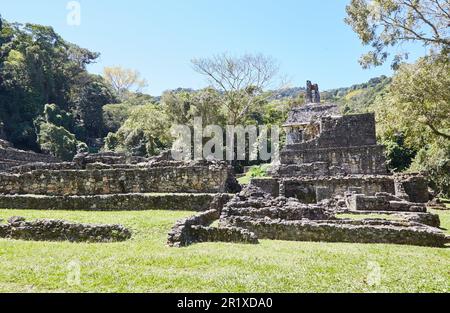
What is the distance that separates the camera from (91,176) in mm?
19000

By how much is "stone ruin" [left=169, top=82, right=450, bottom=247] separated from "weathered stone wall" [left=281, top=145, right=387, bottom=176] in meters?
0.07

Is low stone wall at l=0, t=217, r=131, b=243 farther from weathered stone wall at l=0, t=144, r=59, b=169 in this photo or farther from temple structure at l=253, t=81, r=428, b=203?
weathered stone wall at l=0, t=144, r=59, b=169

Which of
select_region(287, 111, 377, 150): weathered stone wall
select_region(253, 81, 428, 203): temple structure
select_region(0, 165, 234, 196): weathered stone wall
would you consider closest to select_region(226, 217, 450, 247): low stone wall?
select_region(0, 165, 234, 196): weathered stone wall

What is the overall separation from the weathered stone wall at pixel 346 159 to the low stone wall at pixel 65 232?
20.0m

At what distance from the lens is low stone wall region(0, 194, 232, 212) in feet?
54.8

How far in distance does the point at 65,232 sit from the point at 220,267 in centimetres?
580

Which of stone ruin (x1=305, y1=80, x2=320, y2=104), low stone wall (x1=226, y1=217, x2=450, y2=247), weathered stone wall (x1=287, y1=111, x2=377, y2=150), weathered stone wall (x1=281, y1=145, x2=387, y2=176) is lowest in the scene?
low stone wall (x1=226, y1=217, x2=450, y2=247)

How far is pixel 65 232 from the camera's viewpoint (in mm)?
11328

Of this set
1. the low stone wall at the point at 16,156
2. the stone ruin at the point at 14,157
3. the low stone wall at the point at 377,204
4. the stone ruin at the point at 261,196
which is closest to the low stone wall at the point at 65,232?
the stone ruin at the point at 261,196

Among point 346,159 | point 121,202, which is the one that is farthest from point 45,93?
point 121,202

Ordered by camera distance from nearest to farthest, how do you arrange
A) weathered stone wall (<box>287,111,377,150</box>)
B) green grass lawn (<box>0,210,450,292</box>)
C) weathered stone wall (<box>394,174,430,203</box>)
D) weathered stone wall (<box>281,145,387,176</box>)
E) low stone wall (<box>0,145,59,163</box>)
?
1. green grass lawn (<box>0,210,450,292</box>)
2. weathered stone wall (<box>394,174,430,203</box>)
3. weathered stone wall (<box>281,145,387,176</box>)
4. weathered stone wall (<box>287,111,377,150</box>)
5. low stone wall (<box>0,145,59,163</box>)

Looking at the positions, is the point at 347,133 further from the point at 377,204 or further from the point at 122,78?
the point at 122,78

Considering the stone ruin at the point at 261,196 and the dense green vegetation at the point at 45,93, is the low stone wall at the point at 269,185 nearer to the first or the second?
the stone ruin at the point at 261,196
